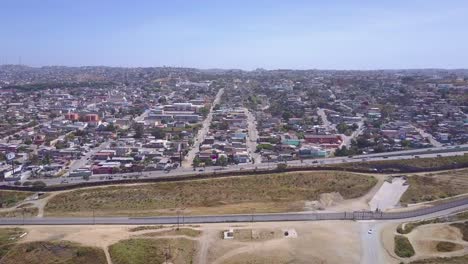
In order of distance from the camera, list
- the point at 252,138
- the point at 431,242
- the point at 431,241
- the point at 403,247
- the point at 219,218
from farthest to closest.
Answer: the point at 252,138 → the point at 219,218 → the point at 431,241 → the point at 431,242 → the point at 403,247

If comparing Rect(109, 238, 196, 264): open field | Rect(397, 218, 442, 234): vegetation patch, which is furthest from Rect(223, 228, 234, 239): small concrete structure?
Rect(397, 218, 442, 234): vegetation patch

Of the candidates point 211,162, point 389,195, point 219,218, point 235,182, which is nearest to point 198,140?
point 211,162

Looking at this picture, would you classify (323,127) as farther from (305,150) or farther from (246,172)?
(246,172)

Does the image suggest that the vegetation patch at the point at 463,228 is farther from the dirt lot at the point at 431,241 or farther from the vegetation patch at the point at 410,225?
the vegetation patch at the point at 410,225

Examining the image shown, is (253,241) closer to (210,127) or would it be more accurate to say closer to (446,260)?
(446,260)

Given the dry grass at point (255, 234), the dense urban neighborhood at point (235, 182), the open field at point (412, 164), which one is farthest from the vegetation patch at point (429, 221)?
the open field at point (412, 164)
